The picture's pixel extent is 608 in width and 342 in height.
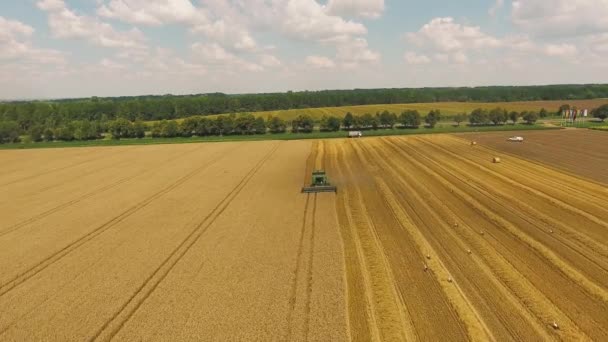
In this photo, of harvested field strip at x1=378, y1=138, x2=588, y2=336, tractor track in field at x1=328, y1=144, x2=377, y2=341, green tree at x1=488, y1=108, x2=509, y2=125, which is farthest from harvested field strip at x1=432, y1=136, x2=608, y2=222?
green tree at x1=488, y1=108, x2=509, y2=125

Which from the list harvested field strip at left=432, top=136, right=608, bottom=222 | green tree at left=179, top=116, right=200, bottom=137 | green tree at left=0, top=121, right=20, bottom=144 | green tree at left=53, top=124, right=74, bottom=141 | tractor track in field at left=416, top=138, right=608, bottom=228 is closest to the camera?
tractor track in field at left=416, top=138, right=608, bottom=228

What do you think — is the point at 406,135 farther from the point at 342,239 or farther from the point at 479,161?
the point at 342,239

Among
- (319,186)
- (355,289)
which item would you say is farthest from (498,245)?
(319,186)

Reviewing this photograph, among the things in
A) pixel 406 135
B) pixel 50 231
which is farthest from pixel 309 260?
pixel 406 135

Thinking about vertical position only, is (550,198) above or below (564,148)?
below

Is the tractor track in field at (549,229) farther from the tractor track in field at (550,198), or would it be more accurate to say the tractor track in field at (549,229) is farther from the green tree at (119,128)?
the green tree at (119,128)

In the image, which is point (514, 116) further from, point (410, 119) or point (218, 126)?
point (218, 126)

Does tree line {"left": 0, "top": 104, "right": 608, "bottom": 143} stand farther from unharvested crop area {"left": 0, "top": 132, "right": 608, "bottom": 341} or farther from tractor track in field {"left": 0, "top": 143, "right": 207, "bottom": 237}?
unharvested crop area {"left": 0, "top": 132, "right": 608, "bottom": 341}
